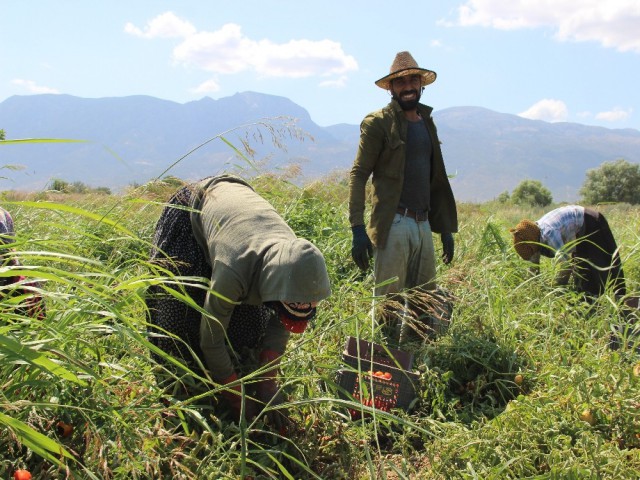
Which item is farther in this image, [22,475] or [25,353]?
[22,475]

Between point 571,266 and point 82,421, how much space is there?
11.0 ft

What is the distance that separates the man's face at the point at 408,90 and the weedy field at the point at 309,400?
1219mm

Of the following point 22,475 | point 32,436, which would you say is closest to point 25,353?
point 32,436

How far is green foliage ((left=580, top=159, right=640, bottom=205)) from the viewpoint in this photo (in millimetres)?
29942

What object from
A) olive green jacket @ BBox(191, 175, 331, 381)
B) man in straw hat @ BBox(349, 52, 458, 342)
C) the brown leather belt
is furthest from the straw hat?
olive green jacket @ BBox(191, 175, 331, 381)

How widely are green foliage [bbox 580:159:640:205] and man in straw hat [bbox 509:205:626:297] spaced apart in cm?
2746

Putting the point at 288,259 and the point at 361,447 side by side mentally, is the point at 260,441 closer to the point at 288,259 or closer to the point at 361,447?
the point at 361,447

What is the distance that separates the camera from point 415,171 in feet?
11.9

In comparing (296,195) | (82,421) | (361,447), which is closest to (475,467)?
(361,447)

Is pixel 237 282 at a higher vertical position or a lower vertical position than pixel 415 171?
lower

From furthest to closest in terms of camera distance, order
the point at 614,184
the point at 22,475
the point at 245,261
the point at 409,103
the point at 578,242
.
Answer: the point at 614,184 < the point at 578,242 < the point at 409,103 < the point at 245,261 < the point at 22,475

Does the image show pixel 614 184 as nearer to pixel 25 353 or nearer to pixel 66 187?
pixel 66 187

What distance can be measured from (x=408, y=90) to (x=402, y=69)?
0.13 meters

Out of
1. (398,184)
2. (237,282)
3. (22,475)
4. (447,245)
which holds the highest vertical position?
(398,184)
